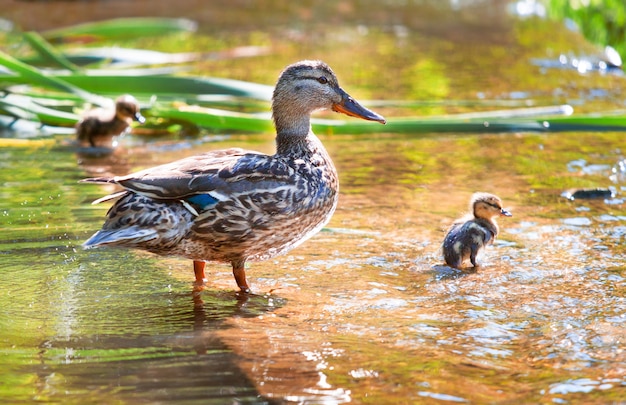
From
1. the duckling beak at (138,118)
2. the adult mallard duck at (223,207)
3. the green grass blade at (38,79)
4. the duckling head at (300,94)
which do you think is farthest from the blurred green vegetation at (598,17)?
the adult mallard duck at (223,207)

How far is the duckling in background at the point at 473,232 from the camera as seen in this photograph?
5.13 m

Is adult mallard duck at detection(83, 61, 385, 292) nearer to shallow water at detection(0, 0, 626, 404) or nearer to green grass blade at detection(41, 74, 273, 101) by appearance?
shallow water at detection(0, 0, 626, 404)

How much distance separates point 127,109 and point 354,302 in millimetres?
3640

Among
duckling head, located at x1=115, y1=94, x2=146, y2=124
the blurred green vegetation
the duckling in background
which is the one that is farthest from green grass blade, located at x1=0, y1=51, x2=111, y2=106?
the blurred green vegetation

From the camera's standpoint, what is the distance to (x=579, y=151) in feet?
24.5

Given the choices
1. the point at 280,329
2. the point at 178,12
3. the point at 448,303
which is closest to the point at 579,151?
the point at 448,303

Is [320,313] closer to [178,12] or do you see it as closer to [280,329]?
[280,329]

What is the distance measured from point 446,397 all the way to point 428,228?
2317 mm

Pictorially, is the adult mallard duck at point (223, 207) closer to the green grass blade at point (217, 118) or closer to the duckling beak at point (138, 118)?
the green grass blade at point (217, 118)

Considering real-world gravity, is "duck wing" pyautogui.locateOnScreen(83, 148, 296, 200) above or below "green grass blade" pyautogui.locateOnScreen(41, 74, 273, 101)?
below

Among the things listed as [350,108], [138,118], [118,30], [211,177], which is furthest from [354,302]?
[118,30]

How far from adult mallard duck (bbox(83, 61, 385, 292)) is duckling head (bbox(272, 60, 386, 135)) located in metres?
0.30

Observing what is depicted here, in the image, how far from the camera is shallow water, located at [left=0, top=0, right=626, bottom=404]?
12.1ft

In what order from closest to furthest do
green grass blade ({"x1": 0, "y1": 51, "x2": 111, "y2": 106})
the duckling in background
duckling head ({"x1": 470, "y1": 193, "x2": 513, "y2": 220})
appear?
the duckling in background < duckling head ({"x1": 470, "y1": 193, "x2": 513, "y2": 220}) < green grass blade ({"x1": 0, "y1": 51, "x2": 111, "y2": 106})
